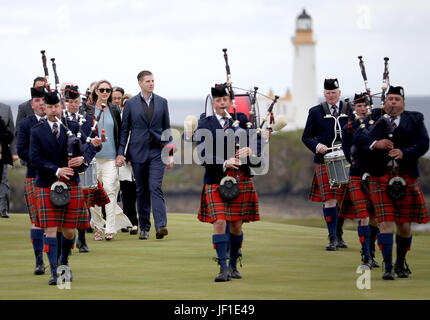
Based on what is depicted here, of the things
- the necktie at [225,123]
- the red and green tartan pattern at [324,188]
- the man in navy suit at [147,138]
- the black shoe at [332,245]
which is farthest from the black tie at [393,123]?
the man in navy suit at [147,138]

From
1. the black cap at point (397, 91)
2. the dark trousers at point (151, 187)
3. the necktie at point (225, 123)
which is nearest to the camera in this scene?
the black cap at point (397, 91)

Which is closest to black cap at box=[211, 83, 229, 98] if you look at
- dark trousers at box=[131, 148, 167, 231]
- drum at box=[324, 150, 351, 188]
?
drum at box=[324, 150, 351, 188]

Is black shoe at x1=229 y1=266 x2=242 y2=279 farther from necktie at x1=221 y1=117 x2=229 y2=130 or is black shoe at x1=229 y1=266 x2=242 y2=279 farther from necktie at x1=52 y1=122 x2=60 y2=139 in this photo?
necktie at x1=52 y1=122 x2=60 y2=139

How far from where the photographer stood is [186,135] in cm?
1104

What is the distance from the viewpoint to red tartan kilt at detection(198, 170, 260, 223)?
30.0 feet

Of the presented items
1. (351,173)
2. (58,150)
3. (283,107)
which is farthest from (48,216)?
(283,107)

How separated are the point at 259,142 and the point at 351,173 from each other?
123 cm

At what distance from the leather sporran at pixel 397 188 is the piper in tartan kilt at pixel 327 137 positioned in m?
2.32

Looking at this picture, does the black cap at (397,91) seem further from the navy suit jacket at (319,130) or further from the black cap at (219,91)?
the navy suit jacket at (319,130)

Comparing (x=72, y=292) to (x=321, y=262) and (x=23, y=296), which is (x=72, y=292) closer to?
(x=23, y=296)

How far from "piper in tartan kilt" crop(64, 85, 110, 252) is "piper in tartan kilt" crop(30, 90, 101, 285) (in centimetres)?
112

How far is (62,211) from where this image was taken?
8.96 meters

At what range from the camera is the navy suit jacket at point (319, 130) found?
37.6 ft
